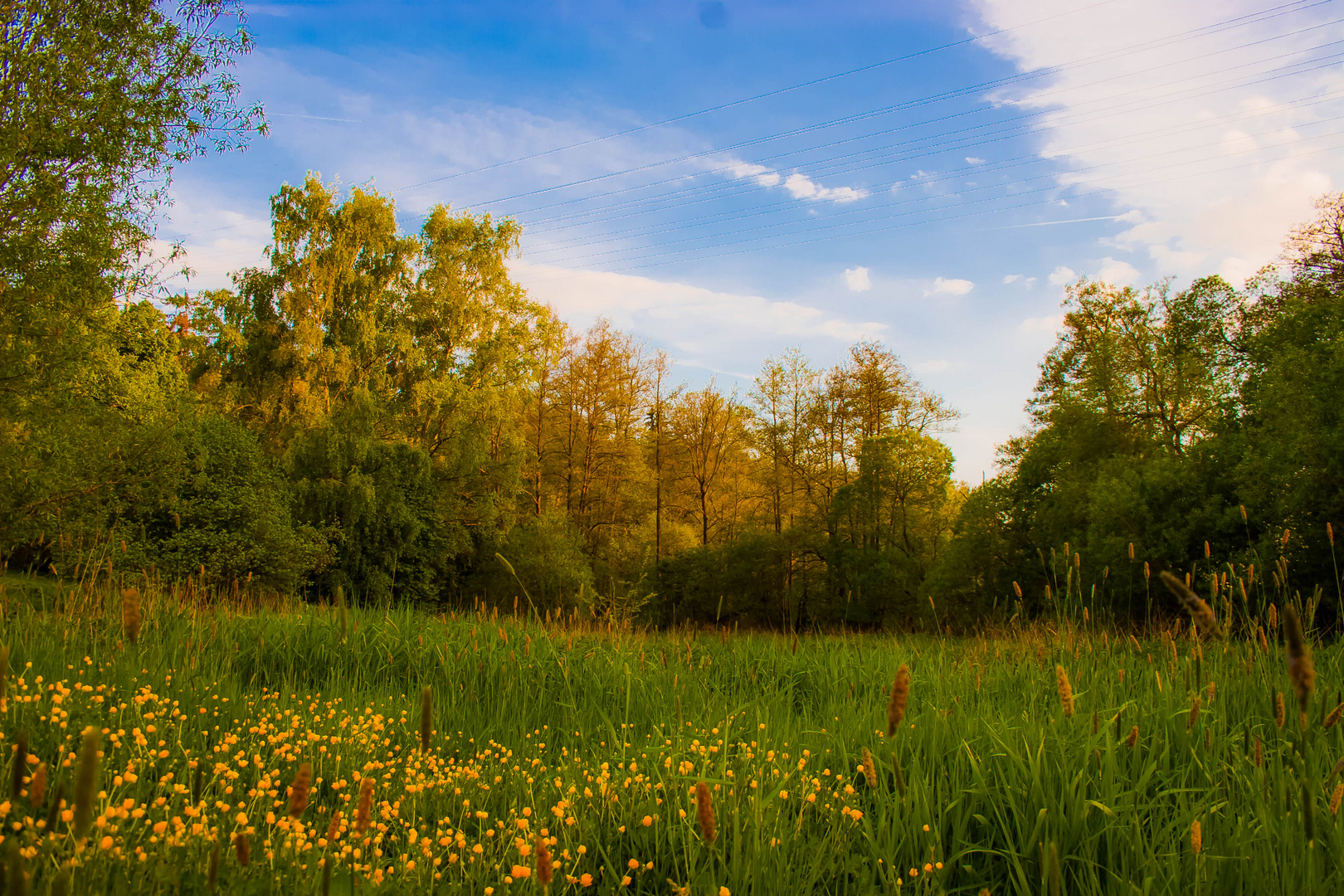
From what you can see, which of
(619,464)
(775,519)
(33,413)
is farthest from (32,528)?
(775,519)

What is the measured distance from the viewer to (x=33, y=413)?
15.9 m

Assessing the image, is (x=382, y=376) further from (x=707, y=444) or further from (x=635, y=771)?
(x=635, y=771)

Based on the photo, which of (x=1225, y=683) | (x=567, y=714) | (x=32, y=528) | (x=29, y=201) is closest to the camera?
(x=1225, y=683)

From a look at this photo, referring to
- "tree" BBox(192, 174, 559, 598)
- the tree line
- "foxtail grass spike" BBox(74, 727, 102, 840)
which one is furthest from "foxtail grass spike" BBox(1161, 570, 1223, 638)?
"tree" BBox(192, 174, 559, 598)

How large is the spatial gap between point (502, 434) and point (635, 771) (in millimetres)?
32139

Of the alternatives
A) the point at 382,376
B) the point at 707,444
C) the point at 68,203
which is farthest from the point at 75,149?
the point at 707,444

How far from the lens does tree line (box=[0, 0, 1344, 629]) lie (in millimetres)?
15617

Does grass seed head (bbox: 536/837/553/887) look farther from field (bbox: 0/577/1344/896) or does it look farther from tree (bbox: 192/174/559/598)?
tree (bbox: 192/174/559/598)

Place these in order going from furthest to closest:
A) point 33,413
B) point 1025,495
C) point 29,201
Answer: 1. point 1025,495
2. point 33,413
3. point 29,201

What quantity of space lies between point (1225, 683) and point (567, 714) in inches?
148

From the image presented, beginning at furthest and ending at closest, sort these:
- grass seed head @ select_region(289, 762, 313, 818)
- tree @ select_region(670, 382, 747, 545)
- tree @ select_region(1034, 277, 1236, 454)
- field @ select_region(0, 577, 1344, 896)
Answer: tree @ select_region(670, 382, 747, 545) < tree @ select_region(1034, 277, 1236, 454) < field @ select_region(0, 577, 1344, 896) < grass seed head @ select_region(289, 762, 313, 818)

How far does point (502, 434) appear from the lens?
34.4m

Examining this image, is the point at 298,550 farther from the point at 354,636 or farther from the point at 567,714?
the point at 567,714

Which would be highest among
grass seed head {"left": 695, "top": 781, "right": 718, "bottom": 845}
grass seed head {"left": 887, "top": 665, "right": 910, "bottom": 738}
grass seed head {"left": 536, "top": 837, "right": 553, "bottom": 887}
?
grass seed head {"left": 887, "top": 665, "right": 910, "bottom": 738}
